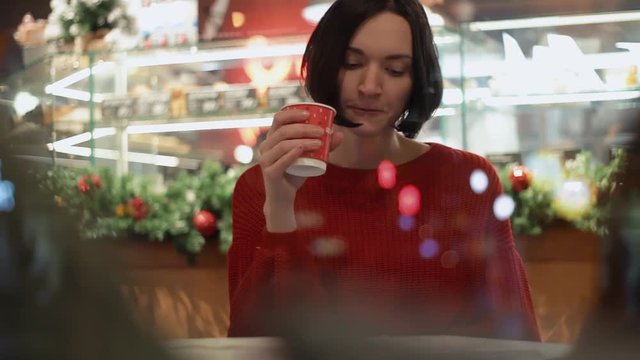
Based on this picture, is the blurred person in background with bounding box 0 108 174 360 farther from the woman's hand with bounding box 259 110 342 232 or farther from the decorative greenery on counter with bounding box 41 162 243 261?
the woman's hand with bounding box 259 110 342 232

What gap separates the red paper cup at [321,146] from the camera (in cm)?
44

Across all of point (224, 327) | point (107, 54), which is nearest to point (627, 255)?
point (224, 327)

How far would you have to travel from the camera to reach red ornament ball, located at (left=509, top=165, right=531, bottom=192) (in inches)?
43.5

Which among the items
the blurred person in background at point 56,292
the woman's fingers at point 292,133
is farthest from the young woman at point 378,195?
the blurred person in background at point 56,292

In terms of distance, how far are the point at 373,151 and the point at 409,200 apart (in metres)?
0.08

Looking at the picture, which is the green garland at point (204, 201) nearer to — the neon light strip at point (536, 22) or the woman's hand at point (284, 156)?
the woman's hand at point (284, 156)

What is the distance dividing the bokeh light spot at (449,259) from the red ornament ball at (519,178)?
0.63 meters

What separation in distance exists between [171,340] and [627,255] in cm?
10

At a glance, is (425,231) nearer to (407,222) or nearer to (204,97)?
(407,222)

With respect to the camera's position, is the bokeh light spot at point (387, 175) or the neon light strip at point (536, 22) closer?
the bokeh light spot at point (387, 175)

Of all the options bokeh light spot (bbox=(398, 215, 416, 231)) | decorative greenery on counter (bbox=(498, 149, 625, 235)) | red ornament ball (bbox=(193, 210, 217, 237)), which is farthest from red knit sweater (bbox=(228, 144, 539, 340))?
red ornament ball (bbox=(193, 210, 217, 237))

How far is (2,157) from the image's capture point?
15cm

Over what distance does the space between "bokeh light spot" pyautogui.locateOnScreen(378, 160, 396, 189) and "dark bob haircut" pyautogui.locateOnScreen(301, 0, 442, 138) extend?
37 millimetres

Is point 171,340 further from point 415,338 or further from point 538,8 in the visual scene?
point 538,8
